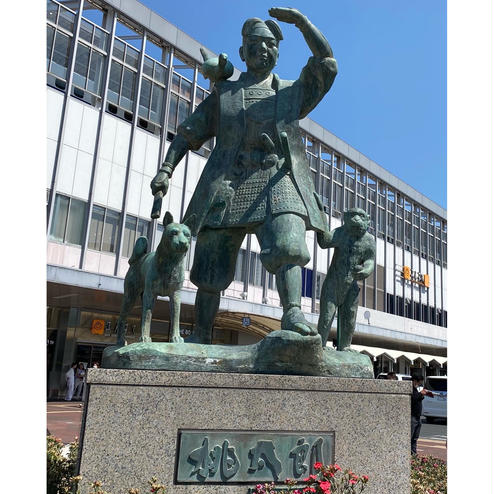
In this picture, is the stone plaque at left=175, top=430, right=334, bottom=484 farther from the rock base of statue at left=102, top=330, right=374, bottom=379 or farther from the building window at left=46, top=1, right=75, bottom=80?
the building window at left=46, top=1, right=75, bottom=80

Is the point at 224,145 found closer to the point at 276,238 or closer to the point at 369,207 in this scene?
the point at 276,238

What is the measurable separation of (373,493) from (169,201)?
1674cm

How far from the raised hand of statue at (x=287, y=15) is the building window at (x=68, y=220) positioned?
540 inches

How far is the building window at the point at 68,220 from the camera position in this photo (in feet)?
54.9

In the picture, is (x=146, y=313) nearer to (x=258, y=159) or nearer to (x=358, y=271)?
(x=258, y=159)

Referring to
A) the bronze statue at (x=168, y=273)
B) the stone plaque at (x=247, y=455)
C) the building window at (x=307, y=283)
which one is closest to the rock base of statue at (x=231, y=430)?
the stone plaque at (x=247, y=455)

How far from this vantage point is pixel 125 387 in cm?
336

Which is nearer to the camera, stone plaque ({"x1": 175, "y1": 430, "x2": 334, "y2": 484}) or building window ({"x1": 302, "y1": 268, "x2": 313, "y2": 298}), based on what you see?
stone plaque ({"x1": 175, "y1": 430, "x2": 334, "y2": 484})

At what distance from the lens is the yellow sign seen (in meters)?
19.7

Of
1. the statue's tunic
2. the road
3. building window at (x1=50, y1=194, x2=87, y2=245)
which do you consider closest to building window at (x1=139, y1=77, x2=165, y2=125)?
building window at (x1=50, y1=194, x2=87, y2=245)

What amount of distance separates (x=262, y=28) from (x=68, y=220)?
13785mm

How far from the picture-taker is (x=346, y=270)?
4.33 meters

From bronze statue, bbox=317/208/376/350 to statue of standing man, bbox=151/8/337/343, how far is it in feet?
0.73

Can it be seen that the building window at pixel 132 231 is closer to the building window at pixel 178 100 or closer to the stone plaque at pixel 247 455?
the building window at pixel 178 100
